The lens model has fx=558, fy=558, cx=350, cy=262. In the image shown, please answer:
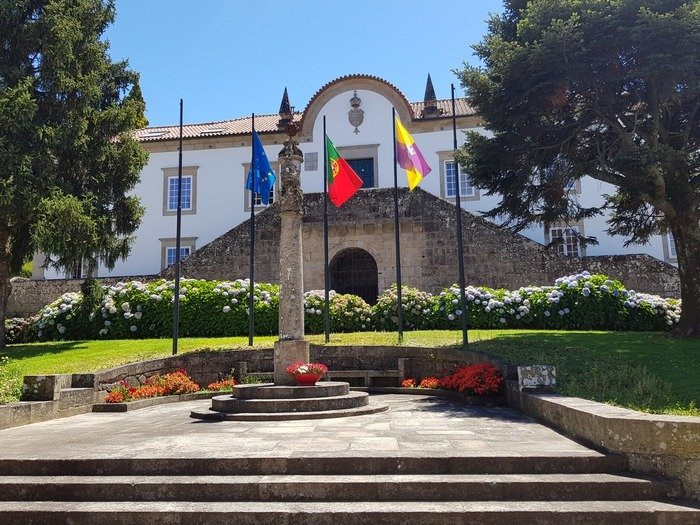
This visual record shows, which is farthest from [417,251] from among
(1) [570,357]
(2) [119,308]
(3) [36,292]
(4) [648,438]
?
(4) [648,438]

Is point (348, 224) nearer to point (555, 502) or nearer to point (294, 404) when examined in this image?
point (294, 404)

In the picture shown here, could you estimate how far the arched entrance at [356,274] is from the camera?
22025 mm

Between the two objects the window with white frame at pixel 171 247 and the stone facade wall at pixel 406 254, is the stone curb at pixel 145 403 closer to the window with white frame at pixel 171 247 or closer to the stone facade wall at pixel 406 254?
the stone facade wall at pixel 406 254

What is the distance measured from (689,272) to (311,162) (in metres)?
17.6

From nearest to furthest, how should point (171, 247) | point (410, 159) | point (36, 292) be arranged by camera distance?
point (410, 159)
point (36, 292)
point (171, 247)

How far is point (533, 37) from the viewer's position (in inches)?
508

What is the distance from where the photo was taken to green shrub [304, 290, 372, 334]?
58.7 ft

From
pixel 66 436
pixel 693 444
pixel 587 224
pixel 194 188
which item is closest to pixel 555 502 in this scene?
pixel 693 444

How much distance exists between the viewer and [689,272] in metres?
13.2

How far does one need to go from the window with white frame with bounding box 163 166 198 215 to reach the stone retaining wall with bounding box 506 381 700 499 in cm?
2478

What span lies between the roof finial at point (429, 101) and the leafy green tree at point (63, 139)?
548 inches

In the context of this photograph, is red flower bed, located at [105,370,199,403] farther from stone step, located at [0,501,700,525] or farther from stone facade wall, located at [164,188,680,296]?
stone facade wall, located at [164,188,680,296]

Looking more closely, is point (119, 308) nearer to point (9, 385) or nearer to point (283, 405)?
point (9, 385)

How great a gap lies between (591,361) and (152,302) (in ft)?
44.4
